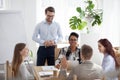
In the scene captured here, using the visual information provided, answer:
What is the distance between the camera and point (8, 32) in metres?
5.01

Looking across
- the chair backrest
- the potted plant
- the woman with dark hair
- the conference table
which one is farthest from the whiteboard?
the chair backrest

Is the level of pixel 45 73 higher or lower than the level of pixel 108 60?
lower

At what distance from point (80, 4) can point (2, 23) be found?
5.73 feet

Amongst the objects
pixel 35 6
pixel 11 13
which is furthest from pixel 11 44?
pixel 35 6

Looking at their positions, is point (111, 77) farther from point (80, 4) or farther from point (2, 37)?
point (80, 4)

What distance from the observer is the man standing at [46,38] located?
447 centimetres

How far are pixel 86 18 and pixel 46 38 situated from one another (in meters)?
1.33

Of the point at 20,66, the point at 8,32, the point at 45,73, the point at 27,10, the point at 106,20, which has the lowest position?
the point at 45,73

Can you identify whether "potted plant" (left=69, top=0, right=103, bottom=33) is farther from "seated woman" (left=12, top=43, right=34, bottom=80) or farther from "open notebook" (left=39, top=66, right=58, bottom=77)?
"seated woman" (left=12, top=43, right=34, bottom=80)

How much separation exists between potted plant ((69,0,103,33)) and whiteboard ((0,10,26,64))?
114 centimetres

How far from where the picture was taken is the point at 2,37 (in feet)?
16.4

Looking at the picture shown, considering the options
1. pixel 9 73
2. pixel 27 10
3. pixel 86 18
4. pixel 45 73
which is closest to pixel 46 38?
pixel 27 10

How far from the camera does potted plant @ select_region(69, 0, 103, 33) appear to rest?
5.41 metres

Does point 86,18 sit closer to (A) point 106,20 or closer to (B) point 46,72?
(A) point 106,20
